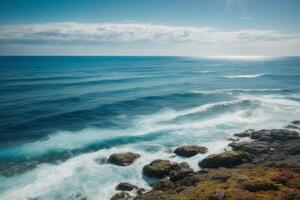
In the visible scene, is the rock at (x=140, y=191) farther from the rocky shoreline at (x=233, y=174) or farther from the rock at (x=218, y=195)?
the rock at (x=218, y=195)

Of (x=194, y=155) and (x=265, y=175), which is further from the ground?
(x=265, y=175)

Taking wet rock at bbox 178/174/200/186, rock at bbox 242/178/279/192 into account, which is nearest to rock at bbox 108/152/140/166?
wet rock at bbox 178/174/200/186

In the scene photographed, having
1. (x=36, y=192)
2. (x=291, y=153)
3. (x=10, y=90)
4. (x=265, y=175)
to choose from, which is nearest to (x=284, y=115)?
(x=291, y=153)

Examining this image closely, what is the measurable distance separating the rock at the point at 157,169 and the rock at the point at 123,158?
10.2ft

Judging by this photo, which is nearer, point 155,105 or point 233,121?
point 233,121

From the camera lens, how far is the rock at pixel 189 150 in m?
37.7

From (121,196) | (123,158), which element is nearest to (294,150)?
(123,158)

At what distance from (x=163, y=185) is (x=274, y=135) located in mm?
23212

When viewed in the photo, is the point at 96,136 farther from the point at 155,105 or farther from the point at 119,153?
the point at 155,105

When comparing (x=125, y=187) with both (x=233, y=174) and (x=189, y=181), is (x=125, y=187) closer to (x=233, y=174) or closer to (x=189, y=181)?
(x=189, y=181)

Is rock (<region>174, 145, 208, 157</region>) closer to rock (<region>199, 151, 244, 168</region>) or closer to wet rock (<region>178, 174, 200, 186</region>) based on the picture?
rock (<region>199, 151, 244, 168</region>)

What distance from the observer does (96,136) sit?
1822 inches

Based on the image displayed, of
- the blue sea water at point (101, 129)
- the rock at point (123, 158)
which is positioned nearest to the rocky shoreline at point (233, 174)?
the rock at point (123, 158)

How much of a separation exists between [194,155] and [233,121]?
19.6 m
